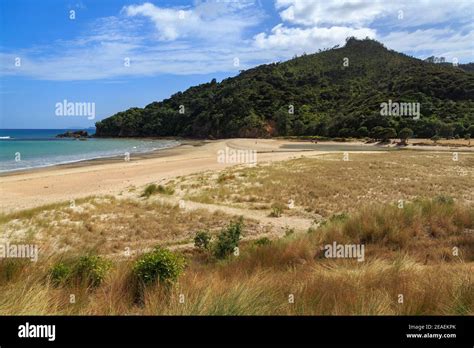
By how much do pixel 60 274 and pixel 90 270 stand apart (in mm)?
350

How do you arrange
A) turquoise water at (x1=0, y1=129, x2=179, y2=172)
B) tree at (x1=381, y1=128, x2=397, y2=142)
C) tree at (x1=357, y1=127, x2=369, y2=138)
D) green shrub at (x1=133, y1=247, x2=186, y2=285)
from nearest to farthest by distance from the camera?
green shrub at (x1=133, y1=247, x2=186, y2=285) → turquoise water at (x1=0, y1=129, x2=179, y2=172) → tree at (x1=381, y1=128, x2=397, y2=142) → tree at (x1=357, y1=127, x2=369, y2=138)

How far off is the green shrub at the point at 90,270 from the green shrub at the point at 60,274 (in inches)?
3.9

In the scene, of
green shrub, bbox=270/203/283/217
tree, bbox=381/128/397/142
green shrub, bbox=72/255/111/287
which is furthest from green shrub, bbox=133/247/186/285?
tree, bbox=381/128/397/142

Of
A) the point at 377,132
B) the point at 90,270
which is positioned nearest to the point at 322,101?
the point at 377,132

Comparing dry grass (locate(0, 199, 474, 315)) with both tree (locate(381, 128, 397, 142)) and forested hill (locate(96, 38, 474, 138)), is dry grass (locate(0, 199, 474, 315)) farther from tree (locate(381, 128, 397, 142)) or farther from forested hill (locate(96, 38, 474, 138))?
tree (locate(381, 128, 397, 142))

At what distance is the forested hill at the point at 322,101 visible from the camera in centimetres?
7462

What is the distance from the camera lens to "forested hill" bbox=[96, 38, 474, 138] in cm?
7462

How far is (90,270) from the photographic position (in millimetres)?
4906

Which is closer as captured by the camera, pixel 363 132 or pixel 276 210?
pixel 276 210

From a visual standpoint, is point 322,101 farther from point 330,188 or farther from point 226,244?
point 226,244

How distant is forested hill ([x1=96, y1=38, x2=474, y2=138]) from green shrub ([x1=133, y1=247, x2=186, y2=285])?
62647 mm

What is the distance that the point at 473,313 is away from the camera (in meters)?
3.37

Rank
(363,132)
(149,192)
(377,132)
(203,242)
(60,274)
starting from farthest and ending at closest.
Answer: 1. (363,132)
2. (377,132)
3. (149,192)
4. (203,242)
5. (60,274)

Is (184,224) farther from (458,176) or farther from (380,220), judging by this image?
(458,176)
